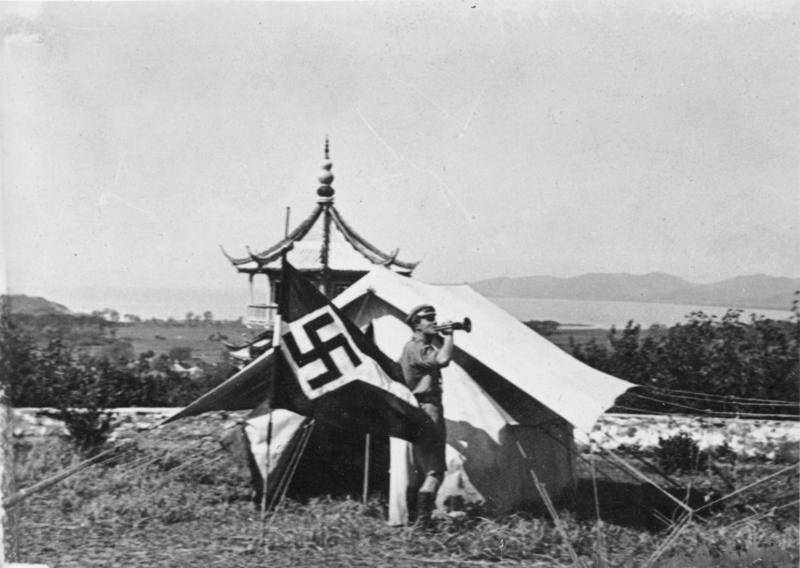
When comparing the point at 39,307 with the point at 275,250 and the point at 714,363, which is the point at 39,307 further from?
the point at 714,363

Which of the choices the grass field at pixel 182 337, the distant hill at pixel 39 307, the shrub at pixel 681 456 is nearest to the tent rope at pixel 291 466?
the shrub at pixel 681 456

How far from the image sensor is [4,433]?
646 cm

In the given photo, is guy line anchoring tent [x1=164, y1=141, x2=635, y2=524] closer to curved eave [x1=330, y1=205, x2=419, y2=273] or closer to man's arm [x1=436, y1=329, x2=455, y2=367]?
man's arm [x1=436, y1=329, x2=455, y2=367]

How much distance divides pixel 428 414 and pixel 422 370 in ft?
1.15

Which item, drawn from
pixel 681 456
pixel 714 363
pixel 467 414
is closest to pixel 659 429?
pixel 681 456

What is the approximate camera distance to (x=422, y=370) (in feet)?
19.8

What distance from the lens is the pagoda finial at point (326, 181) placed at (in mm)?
11906

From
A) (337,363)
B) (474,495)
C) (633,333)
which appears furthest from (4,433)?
(633,333)

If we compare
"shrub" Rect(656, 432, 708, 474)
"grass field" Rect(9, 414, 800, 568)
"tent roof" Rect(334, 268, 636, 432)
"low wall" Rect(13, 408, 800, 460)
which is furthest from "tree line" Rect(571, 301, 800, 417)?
"tent roof" Rect(334, 268, 636, 432)

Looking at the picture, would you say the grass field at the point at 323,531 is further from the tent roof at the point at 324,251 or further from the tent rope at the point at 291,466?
the tent roof at the point at 324,251

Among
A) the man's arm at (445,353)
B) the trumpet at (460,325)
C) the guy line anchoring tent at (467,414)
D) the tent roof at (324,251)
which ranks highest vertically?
the tent roof at (324,251)

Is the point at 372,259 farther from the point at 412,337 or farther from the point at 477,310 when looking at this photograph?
the point at 412,337

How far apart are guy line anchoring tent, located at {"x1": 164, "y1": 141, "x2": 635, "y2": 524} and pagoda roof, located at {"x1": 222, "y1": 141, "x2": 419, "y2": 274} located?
195 inches

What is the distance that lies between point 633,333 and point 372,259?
446 centimetres
